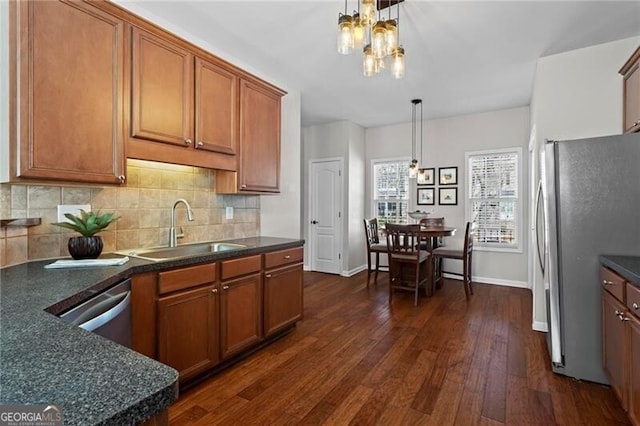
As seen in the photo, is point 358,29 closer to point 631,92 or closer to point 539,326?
point 631,92

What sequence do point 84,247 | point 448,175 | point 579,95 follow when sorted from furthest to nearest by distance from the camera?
1. point 448,175
2. point 579,95
3. point 84,247

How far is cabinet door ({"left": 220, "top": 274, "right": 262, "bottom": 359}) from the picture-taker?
2.28m

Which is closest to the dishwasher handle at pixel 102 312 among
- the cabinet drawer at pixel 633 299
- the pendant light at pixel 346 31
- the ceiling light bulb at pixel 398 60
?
the pendant light at pixel 346 31

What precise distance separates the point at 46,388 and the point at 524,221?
5.35 m

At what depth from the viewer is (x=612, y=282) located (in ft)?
6.18

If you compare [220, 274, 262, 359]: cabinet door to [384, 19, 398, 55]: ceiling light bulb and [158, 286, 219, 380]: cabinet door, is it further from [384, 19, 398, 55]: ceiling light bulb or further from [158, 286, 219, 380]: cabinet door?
[384, 19, 398, 55]: ceiling light bulb

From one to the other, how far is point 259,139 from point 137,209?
1207mm

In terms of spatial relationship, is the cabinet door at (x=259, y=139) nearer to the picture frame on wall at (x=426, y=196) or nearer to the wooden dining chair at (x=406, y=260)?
the wooden dining chair at (x=406, y=260)

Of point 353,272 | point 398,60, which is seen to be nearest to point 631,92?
point 398,60

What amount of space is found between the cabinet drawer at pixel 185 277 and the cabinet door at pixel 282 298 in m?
0.58

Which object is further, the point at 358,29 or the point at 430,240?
the point at 430,240

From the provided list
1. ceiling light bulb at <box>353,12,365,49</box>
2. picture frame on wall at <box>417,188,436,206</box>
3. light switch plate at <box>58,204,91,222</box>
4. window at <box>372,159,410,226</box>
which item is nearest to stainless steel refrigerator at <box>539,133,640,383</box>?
ceiling light bulb at <box>353,12,365,49</box>

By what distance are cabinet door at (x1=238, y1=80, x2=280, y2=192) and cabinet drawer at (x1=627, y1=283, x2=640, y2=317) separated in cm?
265


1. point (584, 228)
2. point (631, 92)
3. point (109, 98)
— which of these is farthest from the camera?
point (631, 92)
